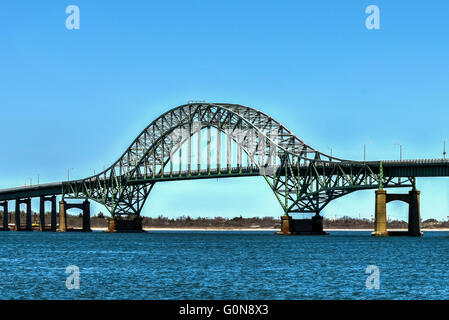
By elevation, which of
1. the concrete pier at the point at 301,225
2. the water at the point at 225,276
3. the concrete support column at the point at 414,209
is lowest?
the concrete pier at the point at 301,225

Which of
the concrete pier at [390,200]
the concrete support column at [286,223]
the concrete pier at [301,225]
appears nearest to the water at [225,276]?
the concrete pier at [390,200]

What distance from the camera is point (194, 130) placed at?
185375 mm

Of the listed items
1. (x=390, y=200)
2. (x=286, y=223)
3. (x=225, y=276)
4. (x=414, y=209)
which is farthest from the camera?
(x=286, y=223)

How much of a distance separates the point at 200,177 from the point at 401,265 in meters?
106

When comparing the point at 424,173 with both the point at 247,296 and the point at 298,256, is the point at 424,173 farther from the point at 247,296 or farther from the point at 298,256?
the point at 247,296

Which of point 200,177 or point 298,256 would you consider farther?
point 200,177

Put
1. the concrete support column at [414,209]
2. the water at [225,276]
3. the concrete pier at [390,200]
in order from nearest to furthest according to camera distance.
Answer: the water at [225,276], the concrete pier at [390,200], the concrete support column at [414,209]

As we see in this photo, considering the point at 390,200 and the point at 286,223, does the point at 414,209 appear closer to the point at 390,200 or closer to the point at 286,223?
the point at 390,200

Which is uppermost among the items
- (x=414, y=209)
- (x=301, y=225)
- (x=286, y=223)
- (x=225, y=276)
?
(x=414, y=209)

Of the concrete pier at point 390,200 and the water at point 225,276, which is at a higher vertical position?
the concrete pier at point 390,200

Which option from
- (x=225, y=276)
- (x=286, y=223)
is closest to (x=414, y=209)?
(x=286, y=223)

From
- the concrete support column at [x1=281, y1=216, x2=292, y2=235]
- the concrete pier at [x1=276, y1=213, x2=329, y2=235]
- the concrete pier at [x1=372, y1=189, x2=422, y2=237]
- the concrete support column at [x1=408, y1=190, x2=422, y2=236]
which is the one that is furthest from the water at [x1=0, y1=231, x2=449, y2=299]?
the concrete pier at [x1=276, y1=213, x2=329, y2=235]

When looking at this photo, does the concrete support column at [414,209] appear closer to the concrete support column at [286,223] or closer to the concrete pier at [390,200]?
the concrete pier at [390,200]
